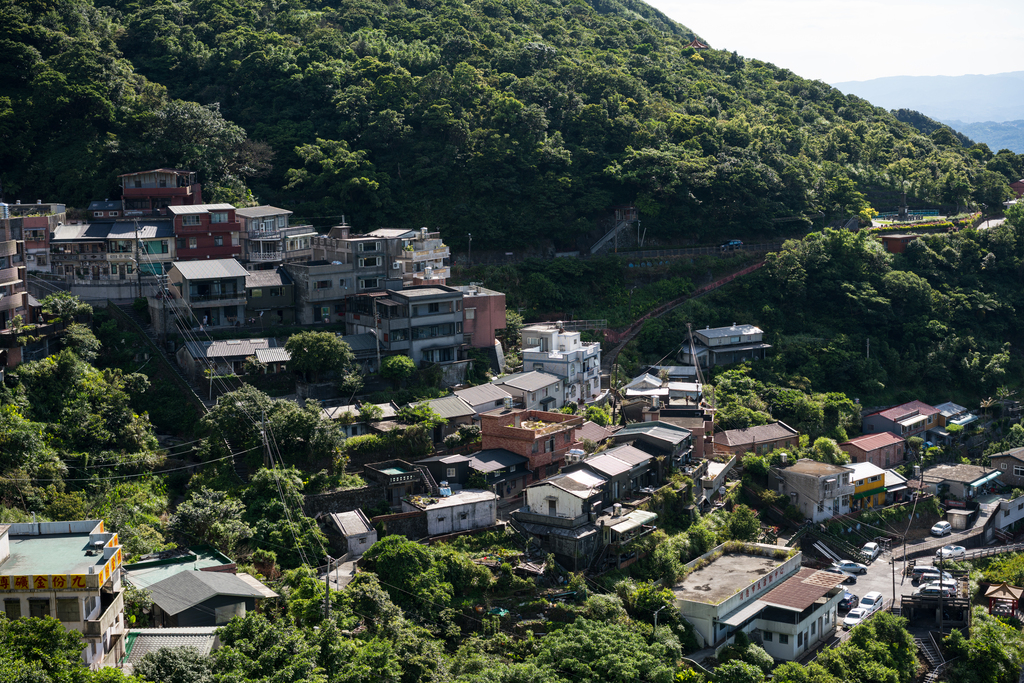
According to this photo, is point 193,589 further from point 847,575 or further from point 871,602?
point 847,575

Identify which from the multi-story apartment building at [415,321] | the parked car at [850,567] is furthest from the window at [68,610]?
the parked car at [850,567]

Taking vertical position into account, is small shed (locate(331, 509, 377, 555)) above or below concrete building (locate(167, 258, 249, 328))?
below

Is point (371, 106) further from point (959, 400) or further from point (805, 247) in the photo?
point (959, 400)

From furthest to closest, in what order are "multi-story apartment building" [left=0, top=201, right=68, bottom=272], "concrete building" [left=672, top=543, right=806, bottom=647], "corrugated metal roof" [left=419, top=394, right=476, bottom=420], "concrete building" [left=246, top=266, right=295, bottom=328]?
"multi-story apartment building" [left=0, top=201, right=68, bottom=272]
"concrete building" [left=246, top=266, right=295, bottom=328]
"corrugated metal roof" [left=419, top=394, right=476, bottom=420]
"concrete building" [left=672, top=543, right=806, bottom=647]

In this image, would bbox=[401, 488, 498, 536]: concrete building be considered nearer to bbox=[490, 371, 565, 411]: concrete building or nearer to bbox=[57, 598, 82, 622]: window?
bbox=[490, 371, 565, 411]: concrete building

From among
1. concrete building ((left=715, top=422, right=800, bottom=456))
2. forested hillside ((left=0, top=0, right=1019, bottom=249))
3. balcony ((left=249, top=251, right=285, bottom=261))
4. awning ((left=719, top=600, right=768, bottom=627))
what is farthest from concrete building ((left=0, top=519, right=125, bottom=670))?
forested hillside ((left=0, top=0, right=1019, bottom=249))

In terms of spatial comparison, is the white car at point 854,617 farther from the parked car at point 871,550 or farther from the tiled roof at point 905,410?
the tiled roof at point 905,410

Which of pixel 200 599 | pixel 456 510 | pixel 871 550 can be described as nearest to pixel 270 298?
pixel 456 510
